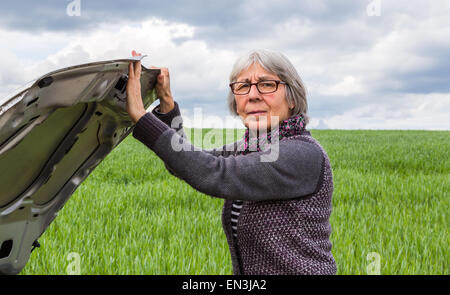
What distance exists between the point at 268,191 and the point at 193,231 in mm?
2365

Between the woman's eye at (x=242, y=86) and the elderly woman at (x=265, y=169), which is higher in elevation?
the woman's eye at (x=242, y=86)

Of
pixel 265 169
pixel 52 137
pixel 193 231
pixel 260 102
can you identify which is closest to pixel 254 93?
pixel 260 102

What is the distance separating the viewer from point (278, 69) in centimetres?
176

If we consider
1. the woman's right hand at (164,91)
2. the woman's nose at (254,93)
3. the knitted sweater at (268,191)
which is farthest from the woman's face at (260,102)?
the woman's right hand at (164,91)

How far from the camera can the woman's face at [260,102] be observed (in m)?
1.77

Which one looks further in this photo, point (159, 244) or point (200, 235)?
point (200, 235)

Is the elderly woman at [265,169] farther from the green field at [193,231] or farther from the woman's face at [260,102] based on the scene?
the green field at [193,231]

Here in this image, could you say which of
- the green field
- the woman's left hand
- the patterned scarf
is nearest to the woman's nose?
the patterned scarf

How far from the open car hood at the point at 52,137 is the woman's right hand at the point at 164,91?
0.03m

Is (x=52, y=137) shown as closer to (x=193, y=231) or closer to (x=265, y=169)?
(x=265, y=169)

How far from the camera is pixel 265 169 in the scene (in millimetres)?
1551

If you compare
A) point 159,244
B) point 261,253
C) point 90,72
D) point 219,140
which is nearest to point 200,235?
point 159,244

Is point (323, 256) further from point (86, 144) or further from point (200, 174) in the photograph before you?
point (86, 144)

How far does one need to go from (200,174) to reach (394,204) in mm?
4414
